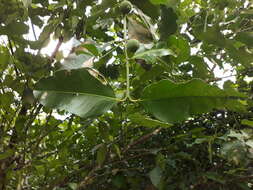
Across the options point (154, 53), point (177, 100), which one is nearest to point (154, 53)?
point (154, 53)

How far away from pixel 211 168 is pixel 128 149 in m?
0.46

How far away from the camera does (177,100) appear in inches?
21.0

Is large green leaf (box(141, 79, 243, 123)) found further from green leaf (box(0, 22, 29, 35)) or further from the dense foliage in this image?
green leaf (box(0, 22, 29, 35))

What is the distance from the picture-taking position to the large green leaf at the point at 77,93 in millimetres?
542

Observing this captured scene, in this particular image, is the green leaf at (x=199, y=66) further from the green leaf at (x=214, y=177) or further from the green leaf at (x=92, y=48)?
the green leaf at (x=214, y=177)

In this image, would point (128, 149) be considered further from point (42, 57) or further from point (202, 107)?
point (202, 107)

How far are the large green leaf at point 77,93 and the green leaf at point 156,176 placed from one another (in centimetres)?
61

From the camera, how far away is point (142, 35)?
0.65m

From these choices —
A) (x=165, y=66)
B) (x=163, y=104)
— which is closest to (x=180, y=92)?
(x=163, y=104)

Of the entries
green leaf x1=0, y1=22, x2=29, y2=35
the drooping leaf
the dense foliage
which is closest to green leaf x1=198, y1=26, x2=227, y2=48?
the dense foliage

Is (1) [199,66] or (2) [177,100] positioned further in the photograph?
(1) [199,66]

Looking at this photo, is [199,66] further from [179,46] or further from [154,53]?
[154,53]

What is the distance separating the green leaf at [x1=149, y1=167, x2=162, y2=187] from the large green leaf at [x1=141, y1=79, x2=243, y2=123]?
0.60 meters

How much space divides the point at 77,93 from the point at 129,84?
28 centimetres
